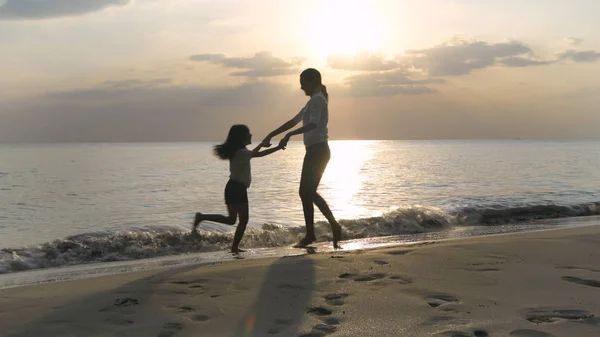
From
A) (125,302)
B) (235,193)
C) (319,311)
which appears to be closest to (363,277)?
(319,311)

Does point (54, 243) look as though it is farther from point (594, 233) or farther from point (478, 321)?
point (594, 233)

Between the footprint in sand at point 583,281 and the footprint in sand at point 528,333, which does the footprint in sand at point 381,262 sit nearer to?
the footprint in sand at point 583,281

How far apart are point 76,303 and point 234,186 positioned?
3215 millimetres

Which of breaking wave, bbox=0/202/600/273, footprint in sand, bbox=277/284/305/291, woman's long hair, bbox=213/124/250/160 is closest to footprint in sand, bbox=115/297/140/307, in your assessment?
footprint in sand, bbox=277/284/305/291

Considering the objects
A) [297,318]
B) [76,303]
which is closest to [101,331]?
[76,303]

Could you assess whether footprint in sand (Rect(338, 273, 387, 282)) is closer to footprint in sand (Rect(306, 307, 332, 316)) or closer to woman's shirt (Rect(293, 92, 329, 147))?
footprint in sand (Rect(306, 307, 332, 316))

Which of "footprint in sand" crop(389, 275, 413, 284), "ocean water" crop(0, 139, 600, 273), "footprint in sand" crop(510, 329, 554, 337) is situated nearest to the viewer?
"footprint in sand" crop(510, 329, 554, 337)

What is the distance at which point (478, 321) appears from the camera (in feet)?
10.8

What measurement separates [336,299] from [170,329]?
1.31 metres

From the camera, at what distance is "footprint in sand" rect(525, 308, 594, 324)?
10.9 ft

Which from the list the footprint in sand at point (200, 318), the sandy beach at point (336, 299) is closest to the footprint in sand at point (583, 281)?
the sandy beach at point (336, 299)

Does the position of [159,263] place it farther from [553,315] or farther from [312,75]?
[553,315]

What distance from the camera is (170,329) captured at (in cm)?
330

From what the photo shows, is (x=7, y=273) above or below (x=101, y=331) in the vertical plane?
below
